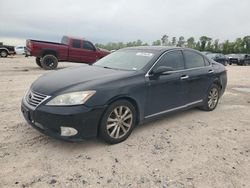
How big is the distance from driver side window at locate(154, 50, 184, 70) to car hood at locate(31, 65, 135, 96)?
73 centimetres

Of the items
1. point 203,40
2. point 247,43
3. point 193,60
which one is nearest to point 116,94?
point 193,60

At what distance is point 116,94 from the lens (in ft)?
12.4

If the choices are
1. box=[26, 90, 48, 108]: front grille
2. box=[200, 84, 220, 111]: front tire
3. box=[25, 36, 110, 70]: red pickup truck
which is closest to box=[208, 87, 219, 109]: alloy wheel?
box=[200, 84, 220, 111]: front tire

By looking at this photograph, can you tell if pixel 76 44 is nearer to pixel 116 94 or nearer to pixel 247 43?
pixel 116 94

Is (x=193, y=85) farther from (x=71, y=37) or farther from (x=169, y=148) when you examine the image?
(x=71, y=37)

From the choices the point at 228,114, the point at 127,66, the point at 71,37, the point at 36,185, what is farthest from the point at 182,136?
the point at 71,37

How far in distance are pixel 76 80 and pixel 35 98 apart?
638 mm

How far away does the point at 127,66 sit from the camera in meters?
4.61

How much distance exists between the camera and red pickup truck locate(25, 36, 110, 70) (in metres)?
13.5

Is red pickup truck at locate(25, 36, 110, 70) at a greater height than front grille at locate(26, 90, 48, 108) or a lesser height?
greater

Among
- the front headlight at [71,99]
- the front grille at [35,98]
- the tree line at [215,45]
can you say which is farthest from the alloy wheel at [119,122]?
the tree line at [215,45]

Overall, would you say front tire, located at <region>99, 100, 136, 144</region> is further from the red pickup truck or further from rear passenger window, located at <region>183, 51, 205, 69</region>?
the red pickup truck

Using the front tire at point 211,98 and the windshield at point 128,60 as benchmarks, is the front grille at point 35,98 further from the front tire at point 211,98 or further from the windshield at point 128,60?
the front tire at point 211,98

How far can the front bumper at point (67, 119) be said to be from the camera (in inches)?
136
